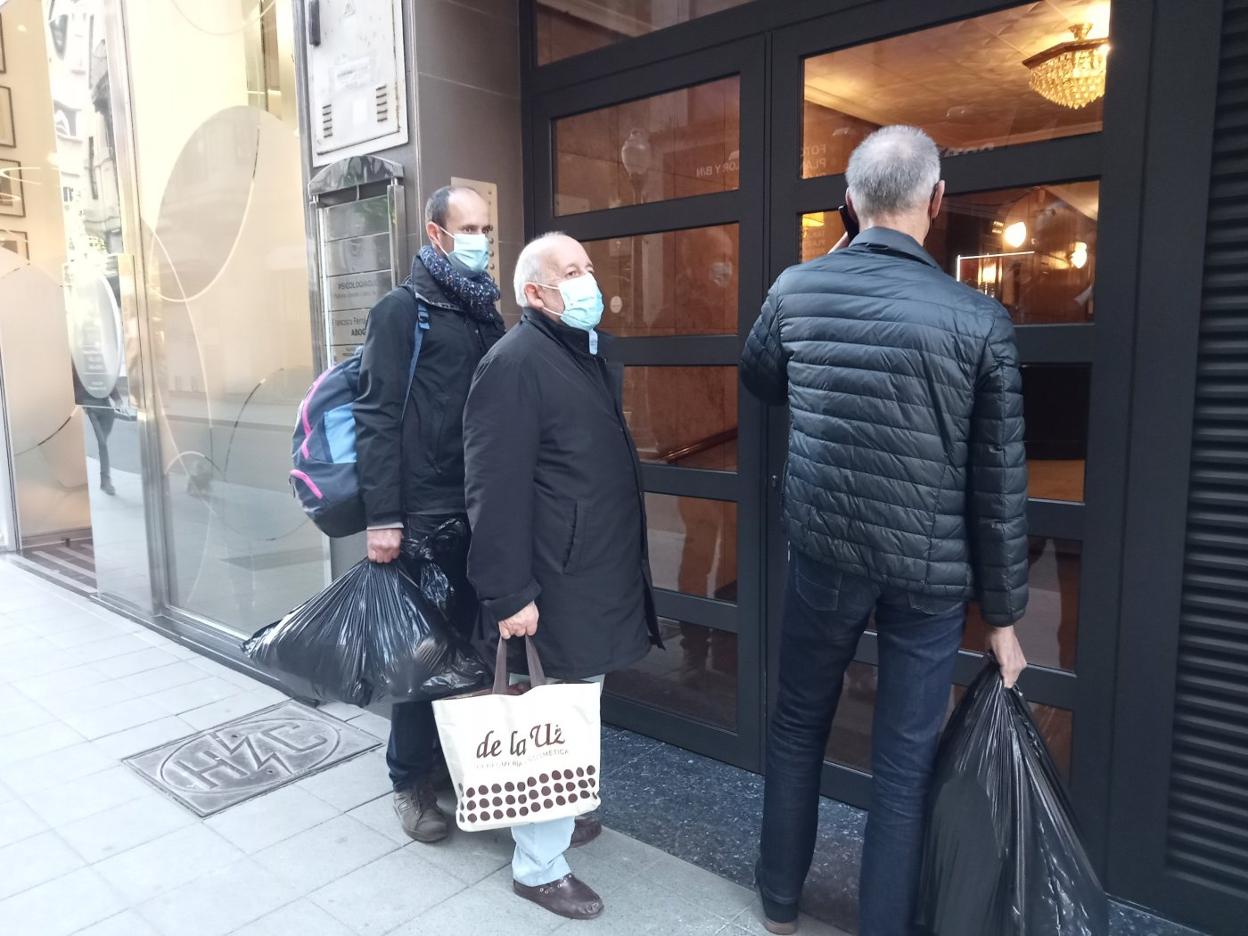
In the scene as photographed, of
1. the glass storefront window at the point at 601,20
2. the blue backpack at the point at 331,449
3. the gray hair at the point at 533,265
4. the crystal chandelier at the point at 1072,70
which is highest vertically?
the glass storefront window at the point at 601,20

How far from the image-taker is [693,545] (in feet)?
11.1

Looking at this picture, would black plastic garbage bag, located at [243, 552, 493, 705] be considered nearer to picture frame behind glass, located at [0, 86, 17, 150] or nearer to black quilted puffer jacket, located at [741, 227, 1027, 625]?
black quilted puffer jacket, located at [741, 227, 1027, 625]

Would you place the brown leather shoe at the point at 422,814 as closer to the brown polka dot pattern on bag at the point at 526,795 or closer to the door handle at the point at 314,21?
the brown polka dot pattern on bag at the point at 526,795

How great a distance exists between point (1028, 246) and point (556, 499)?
1.51 m

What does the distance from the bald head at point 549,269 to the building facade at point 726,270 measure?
0.84 meters

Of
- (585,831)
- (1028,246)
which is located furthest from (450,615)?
(1028,246)

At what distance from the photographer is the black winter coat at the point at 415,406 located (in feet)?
8.73

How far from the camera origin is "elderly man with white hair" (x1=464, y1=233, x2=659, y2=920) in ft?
7.43

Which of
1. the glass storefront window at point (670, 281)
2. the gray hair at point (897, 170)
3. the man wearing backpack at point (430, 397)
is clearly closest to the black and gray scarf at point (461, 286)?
the man wearing backpack at point (430, 397)

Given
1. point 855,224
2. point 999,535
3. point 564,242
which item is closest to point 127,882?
point 564,242

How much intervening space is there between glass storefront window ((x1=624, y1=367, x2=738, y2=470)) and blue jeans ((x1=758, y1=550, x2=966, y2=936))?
3.29 ft

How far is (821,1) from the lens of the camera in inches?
109

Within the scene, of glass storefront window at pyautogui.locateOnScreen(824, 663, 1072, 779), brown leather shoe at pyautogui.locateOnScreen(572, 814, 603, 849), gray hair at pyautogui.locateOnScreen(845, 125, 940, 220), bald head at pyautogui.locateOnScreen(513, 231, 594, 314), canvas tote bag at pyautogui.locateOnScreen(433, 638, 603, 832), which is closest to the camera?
gray hair at pyautogui.locateOnScreen(845, 125, 940, 220)

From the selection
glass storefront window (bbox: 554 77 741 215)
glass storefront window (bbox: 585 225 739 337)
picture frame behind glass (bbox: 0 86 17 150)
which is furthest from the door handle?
picture frame behind glass (bbox: 0 86 17 150)
